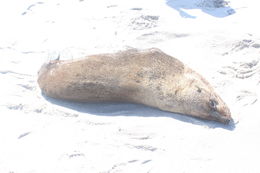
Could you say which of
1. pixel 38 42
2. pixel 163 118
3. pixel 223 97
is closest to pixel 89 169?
pixel 163 118

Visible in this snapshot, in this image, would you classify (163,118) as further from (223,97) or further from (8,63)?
(8,63)

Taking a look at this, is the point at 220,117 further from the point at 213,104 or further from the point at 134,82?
the point at 134,82

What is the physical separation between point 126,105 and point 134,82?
276 mm

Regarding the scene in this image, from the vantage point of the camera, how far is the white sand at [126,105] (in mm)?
3551

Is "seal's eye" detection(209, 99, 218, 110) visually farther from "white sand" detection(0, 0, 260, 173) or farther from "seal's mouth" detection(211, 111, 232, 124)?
"white sand" detection(0, 0, 260, 173)

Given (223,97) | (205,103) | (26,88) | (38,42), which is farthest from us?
(38,42)

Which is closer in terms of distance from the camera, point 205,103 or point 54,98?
point 205,103

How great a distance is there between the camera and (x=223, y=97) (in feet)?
14.7

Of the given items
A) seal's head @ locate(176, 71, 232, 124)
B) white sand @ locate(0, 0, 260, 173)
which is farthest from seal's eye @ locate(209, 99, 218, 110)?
white sand @ locate(0, 0, 260, 173)

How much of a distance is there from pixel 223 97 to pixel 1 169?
96.4 inches

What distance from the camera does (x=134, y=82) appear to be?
4.44 metres

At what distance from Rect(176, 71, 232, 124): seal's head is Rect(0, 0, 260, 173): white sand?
0.08 metres

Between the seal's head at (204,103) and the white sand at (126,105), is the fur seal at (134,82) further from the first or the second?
the white sand at (126,105)

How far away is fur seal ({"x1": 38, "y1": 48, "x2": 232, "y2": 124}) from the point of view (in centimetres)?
427
